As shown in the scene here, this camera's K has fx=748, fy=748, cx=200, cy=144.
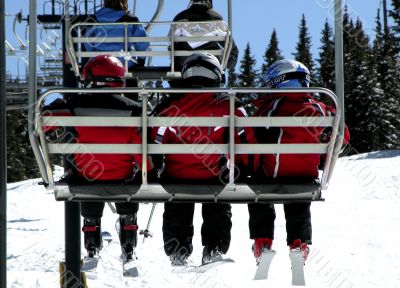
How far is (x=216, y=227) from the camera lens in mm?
5234

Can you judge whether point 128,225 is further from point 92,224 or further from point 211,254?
point 211,254

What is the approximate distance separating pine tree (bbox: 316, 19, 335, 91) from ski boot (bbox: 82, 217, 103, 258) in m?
51.1

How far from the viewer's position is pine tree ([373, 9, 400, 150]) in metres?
55.5

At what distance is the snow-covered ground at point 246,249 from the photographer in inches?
440

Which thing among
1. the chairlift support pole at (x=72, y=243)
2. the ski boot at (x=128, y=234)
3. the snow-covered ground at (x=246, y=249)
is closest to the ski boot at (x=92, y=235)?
the ski boot at (x=128, y=234)

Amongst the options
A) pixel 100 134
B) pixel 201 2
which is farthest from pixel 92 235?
pixel 201 2

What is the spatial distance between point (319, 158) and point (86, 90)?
1647mm

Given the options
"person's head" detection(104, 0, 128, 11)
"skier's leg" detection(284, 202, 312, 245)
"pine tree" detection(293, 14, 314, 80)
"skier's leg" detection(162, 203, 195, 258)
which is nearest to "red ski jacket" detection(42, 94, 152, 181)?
"skier's leg" detection(162, 203, 195, 258)

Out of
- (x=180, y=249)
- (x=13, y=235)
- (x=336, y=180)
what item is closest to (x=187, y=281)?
(x=13, y=235)

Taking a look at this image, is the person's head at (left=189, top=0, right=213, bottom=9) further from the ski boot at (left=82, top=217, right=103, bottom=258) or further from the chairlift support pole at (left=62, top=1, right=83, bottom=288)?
the chairlift support pole at (left=62, top=1, right=83, bottom=288)

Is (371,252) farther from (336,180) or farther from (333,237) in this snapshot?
(336,180)

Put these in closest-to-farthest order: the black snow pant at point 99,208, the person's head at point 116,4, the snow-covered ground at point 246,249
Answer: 1. the black snow pant at point 99,208
2. the person's head at point 116,4
3. the snow-covered ground at point 246,249

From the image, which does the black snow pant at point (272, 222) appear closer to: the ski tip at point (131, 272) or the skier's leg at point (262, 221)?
the skier's leg at point (262, 221)

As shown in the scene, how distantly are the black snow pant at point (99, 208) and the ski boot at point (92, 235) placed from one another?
0.08 m
